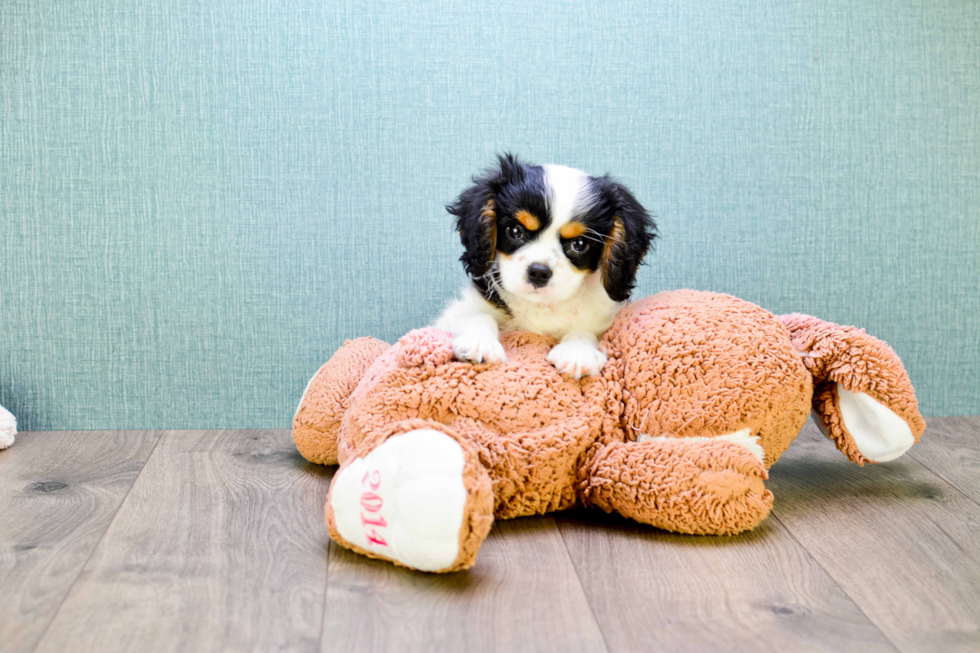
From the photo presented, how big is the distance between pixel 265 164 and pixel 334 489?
102 cm

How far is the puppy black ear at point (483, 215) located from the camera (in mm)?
1494

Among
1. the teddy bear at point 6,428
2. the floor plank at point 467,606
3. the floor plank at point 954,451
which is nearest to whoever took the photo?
the floor plank at point 467,606

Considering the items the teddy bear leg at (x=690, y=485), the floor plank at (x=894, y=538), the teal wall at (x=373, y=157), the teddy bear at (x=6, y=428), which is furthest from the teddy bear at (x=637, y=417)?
the teddy bear at (x=6, y=428)

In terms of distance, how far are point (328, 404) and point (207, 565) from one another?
1.68 ft

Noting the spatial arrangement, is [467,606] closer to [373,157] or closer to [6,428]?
[373,157]

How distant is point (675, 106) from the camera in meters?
2.04

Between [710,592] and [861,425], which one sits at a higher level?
[861,425]

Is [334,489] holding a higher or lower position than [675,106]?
lower

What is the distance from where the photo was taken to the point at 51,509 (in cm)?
148

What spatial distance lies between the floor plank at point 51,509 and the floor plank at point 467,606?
0.38m

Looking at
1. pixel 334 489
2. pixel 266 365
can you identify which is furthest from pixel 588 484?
pixel 266 365

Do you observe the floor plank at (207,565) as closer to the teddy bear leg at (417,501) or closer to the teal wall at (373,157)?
the teddy bear leg at (417,501)

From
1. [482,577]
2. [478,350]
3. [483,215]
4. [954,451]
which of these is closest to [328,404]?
[478,350]

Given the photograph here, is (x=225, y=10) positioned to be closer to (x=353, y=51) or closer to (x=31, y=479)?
(x=353, y=51)
